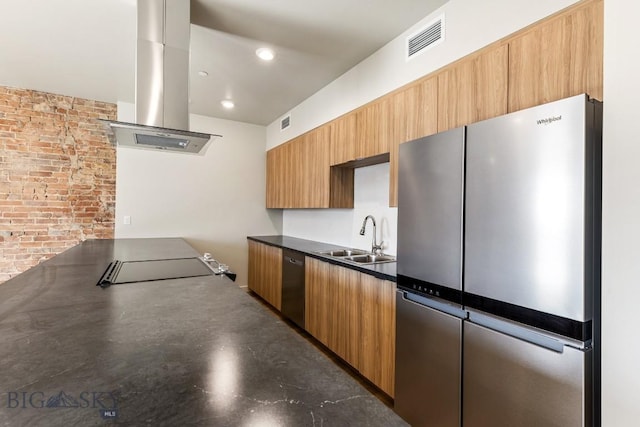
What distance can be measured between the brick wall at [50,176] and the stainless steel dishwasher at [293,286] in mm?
2403

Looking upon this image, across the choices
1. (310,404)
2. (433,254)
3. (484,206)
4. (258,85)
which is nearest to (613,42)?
(484,206)

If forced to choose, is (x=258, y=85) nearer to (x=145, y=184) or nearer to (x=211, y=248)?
(x=145, y=184)

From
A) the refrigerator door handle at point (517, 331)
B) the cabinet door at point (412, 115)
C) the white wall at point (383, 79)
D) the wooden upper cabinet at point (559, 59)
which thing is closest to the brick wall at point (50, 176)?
the white wall at point (383, 79)

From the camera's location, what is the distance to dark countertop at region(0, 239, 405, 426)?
2.03ft

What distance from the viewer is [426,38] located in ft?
7.01

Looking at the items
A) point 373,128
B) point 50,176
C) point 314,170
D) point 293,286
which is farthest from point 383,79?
point 50,176

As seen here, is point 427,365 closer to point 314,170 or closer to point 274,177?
point 314,170

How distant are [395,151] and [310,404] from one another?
1.97 metres

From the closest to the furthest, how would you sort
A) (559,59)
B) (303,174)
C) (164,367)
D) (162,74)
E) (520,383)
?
(164,367) → (520,383) → (559,59) → (162,74) → (303,174)

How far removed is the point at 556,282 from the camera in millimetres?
1113

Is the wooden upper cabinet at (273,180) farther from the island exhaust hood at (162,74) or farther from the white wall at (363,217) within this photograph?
the island exhaust hood at (162,74)

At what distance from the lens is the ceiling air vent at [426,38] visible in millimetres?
2039

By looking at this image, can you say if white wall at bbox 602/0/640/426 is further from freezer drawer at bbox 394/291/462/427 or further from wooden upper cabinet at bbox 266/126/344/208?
wooden upper cabinet at bbox 266/126/344/208

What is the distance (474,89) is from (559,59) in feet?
1.37
